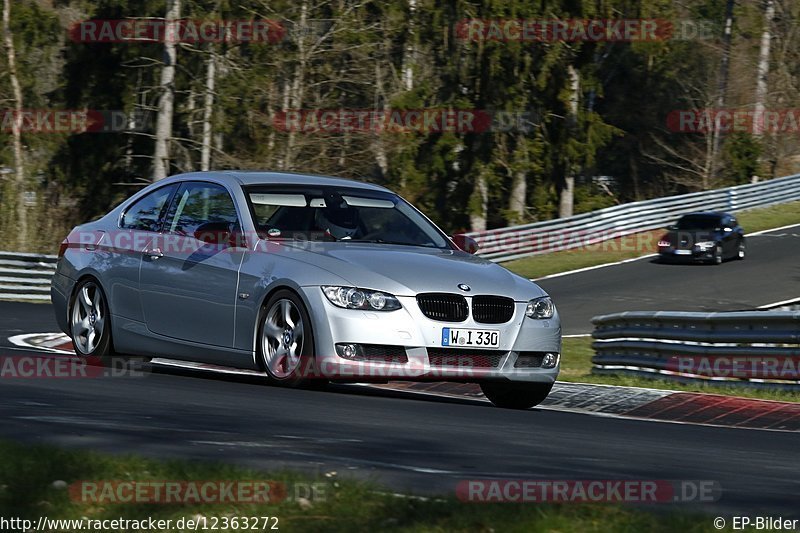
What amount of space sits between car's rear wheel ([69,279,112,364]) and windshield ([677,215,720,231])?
80.5 ft

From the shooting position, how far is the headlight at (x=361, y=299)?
9.09 meters

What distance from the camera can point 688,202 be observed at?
136ft

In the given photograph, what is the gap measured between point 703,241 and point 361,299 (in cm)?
2542

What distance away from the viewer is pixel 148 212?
434 inches

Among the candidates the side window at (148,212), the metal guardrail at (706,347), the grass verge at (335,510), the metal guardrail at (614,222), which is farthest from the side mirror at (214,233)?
the metal guardrail at (614,222)

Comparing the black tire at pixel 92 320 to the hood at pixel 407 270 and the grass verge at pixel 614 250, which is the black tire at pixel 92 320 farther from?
the grass verge at pixel 614 250

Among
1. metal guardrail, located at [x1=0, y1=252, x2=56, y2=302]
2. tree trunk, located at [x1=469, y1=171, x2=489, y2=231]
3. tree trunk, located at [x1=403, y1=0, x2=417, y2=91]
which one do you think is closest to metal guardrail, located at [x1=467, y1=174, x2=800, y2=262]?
tree trunk, located at [x1=469, y1=171, x2=489, y2=231]

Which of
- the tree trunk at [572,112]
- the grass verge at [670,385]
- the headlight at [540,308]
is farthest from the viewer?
the tree trunk at [572,112]

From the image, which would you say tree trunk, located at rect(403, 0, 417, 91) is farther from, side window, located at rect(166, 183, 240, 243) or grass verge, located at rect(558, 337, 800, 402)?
side window, located at rect(166, 183, 240, 243)

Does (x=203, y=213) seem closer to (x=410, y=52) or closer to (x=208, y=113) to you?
(x=208, y=113)

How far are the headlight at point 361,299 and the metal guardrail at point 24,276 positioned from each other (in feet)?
53.4

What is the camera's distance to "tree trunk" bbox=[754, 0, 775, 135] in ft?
180

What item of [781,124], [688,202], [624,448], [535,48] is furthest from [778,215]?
[624,448]

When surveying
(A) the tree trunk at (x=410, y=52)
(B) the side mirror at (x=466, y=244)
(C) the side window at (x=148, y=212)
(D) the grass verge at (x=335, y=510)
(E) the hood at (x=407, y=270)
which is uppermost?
(A) the tree trunk at (x=410, y=52)
